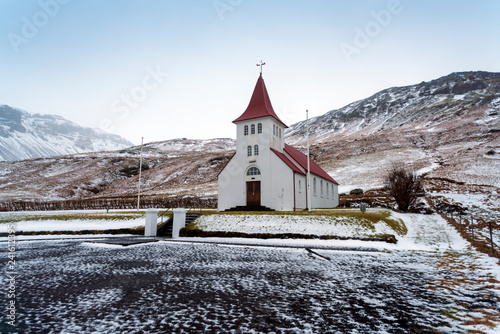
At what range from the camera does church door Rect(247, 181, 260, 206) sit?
31.1m

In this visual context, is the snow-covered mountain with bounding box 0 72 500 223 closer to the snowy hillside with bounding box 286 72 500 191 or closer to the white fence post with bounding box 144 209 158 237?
the snowy hillside with bounding box 286 72 500 191

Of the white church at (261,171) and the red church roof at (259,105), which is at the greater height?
the red church roof at (259,105)

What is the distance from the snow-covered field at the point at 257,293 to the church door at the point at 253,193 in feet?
56.9

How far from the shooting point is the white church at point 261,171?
1193 inches

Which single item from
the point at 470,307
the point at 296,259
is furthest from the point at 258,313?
the point at 296,259

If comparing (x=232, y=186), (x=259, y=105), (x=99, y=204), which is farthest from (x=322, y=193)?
(x=99, y=204)

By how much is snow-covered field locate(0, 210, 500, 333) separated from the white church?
16809mm

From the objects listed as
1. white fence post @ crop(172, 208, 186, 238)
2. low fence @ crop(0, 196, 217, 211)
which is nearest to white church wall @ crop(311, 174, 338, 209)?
low fence @ crop(0, 196, 217, 211)

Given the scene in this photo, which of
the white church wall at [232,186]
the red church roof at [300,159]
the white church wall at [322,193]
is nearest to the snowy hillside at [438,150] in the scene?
the white church wall at [322,193]

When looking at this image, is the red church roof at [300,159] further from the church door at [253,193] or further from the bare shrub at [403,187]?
the bare shrub at [403,187]

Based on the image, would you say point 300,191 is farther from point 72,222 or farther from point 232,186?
point 72,222

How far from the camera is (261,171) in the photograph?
103 ft

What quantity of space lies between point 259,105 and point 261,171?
26.1 ft

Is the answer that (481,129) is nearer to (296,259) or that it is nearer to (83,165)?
(296,259)
